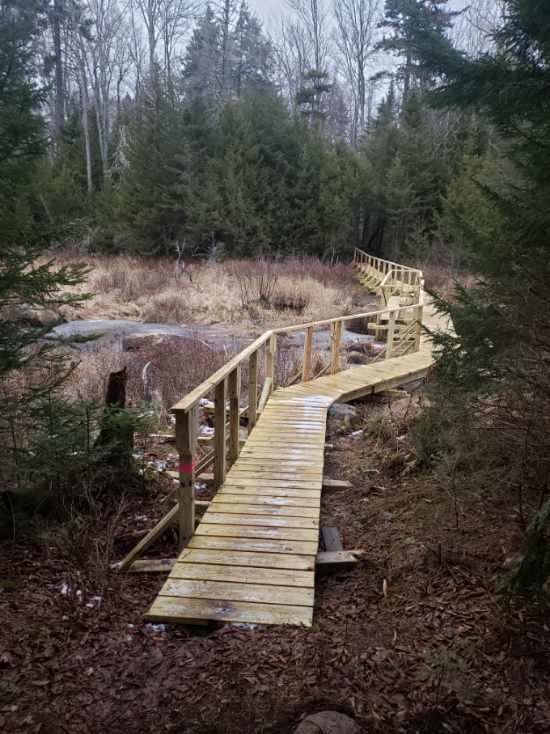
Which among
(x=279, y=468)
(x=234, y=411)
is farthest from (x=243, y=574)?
(x=234, y=411)

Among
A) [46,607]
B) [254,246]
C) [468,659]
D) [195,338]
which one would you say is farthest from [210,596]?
[254,246]

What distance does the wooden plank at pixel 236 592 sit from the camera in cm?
312

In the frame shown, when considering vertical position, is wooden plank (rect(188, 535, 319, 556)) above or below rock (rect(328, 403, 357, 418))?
above

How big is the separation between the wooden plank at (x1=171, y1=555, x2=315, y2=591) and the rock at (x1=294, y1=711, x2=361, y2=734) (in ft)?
3.54

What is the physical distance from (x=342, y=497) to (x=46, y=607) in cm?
278

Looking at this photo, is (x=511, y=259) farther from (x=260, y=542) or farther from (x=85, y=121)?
(x=85, y=121)

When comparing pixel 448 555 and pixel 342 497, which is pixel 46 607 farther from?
pixel 342 497

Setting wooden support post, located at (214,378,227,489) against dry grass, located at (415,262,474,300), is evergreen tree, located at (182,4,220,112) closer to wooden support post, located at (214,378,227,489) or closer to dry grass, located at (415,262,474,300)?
dry grass, located at (415,262,474,300)

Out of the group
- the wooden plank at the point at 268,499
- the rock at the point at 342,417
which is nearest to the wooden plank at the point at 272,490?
the wooden plank at the point at 268,499

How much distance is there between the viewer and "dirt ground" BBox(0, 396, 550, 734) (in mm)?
2236

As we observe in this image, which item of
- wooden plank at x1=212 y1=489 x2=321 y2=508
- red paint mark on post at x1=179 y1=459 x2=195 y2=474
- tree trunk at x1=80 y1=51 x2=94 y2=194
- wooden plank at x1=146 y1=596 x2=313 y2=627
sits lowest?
wooden plank at x1=212 y1=489 x2=321 y2=508

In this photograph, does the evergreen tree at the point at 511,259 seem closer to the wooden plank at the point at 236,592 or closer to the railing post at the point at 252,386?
the wooden plank at the point at 236,592

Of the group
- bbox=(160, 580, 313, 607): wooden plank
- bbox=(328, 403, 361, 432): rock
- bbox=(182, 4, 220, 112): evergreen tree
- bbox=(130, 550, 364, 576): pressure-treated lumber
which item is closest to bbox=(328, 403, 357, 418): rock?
bbox=(328, 403, 361, 432): rock

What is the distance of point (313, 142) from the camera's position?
29938mm
